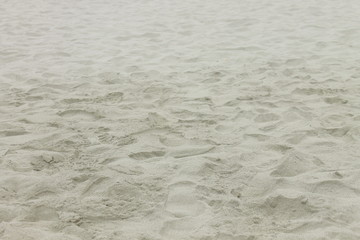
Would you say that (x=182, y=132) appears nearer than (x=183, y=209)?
No

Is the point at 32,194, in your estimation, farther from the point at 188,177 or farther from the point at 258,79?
the point at 258,79

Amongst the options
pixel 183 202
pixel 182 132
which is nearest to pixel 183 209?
pixel 183 202

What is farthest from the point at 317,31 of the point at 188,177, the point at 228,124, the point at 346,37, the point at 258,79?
the point at 188,177

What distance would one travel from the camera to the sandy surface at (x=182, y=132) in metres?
2.01

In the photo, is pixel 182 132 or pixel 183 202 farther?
pixel 182 132

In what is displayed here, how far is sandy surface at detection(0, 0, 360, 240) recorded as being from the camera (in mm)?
2010

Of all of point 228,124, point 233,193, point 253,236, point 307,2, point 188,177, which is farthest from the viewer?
point 307,2

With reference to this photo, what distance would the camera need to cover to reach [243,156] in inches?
99.8

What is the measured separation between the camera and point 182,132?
9.41ft

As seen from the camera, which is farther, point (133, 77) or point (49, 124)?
point (133, 77)

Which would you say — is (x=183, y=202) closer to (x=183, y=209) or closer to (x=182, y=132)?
(x=183, y=209)

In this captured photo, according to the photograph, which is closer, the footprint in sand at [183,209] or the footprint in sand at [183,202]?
the footprint in sand at [183,209]

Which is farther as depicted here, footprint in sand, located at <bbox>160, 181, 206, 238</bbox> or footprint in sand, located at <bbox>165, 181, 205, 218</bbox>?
footprint in sand, located at <bbox>165, 181, 205, 218</bbox>

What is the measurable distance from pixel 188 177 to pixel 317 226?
2.29 ft
